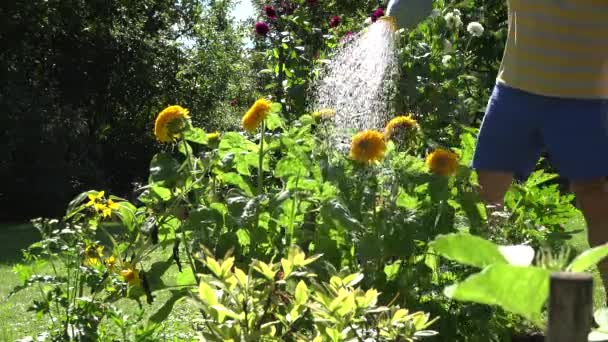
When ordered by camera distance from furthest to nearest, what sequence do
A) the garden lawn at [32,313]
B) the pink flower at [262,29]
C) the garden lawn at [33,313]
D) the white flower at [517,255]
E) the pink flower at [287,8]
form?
the pink flower at [287,8] → the pink flower at [262,29] → the garden lawn at [32,313] → the garden lawn at [33,313] → the white flower at [517,255]

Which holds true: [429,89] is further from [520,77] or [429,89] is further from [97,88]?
[97,88]

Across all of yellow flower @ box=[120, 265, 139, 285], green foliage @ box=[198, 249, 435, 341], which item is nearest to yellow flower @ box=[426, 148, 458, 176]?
yellow flower @ box=[120, 265, 139, 285]

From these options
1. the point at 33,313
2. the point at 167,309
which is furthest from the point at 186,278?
the point at 33,313

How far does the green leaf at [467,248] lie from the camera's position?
0.70m

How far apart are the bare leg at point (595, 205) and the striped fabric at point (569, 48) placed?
243mm

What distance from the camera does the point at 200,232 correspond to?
7.59 ft

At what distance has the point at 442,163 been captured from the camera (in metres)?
2.42

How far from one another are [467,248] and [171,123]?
173 cm

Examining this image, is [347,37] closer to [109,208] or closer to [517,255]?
[109,208]

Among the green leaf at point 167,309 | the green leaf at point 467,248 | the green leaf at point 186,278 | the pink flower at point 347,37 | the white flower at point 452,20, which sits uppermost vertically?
the white flower at point 452,20

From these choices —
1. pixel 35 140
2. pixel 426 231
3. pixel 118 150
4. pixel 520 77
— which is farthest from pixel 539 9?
pixel 118 150

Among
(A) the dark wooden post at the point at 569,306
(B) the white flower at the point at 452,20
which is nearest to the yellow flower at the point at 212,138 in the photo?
(A) the dark wooden post at the point at 569,306

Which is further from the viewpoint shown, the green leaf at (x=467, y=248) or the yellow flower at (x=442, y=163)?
the yellow flower at (x=442, y=163)

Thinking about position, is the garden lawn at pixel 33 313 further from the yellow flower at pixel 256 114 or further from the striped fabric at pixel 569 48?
the striped fabric at pixel 569 48
